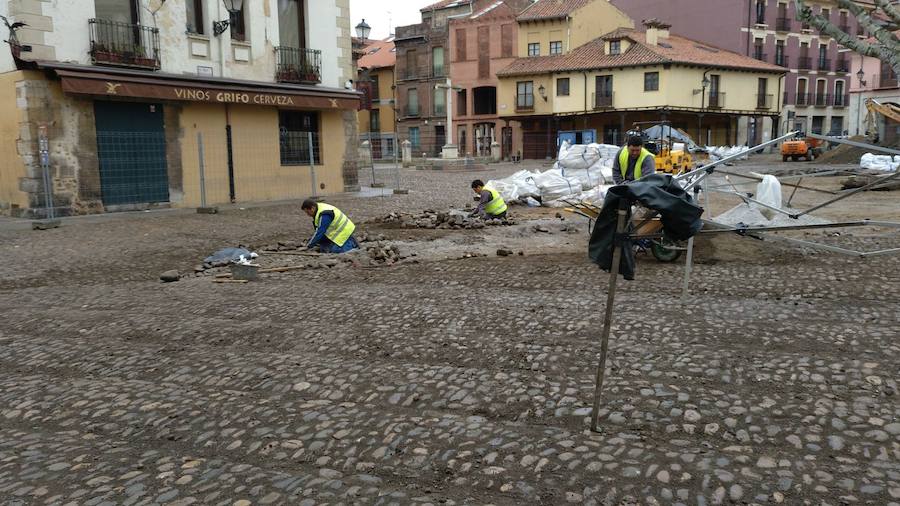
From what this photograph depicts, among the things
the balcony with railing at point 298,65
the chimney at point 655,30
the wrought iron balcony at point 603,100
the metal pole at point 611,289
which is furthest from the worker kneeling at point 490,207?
the chimney at point 655,30

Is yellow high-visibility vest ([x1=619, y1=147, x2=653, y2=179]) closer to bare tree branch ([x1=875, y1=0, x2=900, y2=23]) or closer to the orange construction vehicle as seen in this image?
bare tree branch ([x1=875, y1=0, x2=900, y2=23])

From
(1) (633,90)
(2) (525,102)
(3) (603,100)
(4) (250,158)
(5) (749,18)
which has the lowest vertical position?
(4) (250,158)

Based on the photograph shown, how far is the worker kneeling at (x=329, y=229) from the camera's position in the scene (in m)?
10.8

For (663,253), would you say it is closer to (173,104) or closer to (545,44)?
(173,104)

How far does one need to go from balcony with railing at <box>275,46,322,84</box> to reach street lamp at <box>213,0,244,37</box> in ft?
5.91

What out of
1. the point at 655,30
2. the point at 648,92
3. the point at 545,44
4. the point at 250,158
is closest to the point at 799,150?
the point at 648,92

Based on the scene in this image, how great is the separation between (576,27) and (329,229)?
143ft

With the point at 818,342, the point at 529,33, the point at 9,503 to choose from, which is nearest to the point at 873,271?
the point at 818,342

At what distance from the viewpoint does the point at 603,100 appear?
47.0 metres

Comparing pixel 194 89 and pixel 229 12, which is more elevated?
pixel 229 12

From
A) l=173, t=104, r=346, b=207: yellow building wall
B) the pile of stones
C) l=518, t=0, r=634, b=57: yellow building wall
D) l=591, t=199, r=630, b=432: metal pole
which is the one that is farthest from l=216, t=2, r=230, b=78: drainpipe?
l=518, t=0, r=634, b=57: yellow building wall

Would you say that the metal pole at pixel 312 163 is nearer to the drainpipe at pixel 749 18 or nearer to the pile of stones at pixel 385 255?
the pile of stones at pixel 385 255

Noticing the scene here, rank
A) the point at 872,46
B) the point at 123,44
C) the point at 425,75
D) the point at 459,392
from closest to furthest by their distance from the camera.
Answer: the point at 459,392 < the point at 872,46 < the point at 123,44 < the point at 425,75

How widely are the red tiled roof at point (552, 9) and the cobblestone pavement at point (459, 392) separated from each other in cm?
4485
